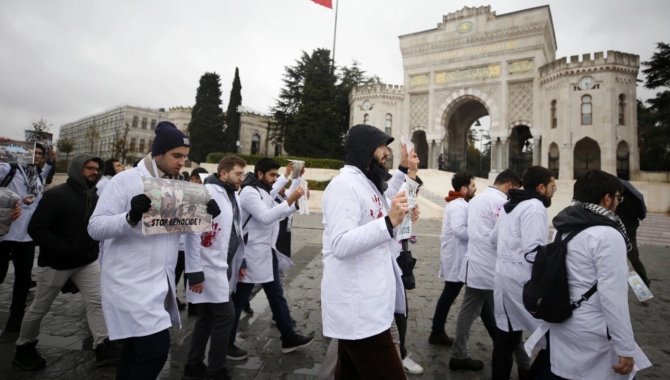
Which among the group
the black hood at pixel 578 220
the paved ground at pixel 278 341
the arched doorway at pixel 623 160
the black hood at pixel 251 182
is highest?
the arched doorway at pixel 623 160

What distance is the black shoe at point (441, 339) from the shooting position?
400 centimetres

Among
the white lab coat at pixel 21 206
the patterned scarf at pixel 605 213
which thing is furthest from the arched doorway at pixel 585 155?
the white lab coat at pixel 21 206

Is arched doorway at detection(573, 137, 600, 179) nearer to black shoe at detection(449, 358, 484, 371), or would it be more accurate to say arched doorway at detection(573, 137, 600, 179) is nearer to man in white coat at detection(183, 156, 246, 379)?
black shoe at detection(449, 358, 484, 371)

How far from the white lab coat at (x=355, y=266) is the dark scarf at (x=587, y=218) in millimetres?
1198

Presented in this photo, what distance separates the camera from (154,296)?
225cm

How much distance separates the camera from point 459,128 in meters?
31.6

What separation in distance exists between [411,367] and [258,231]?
7.05 feet

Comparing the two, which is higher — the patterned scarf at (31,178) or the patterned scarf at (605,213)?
the patterned scarf at (31,178)

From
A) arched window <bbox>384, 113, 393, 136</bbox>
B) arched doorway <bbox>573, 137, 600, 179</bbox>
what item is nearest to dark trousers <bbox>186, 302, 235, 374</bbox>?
arched doorway <bbox>573, 137, 600, 179</bbox>

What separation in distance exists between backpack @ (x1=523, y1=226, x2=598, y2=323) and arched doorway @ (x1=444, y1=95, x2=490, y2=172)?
87.2 ft

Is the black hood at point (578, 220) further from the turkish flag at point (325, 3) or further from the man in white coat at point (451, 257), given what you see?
the turkish flag at point (325, 3)

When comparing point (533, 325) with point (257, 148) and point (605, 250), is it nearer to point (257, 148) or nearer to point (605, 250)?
point (605, 250)

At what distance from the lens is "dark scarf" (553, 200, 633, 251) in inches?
83.3

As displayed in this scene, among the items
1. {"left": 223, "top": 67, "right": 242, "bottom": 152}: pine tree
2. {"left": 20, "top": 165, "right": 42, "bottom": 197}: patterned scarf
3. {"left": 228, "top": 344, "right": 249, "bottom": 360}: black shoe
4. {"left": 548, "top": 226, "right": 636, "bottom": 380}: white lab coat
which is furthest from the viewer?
{"left": 223, "top": 67, "right": 242, "bottom": 152}: pine tree
